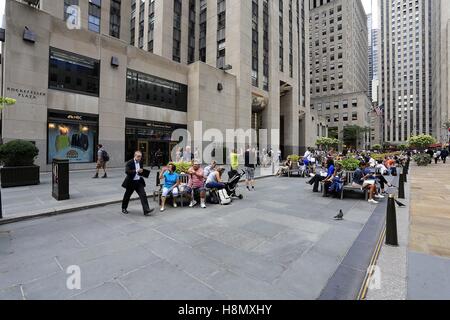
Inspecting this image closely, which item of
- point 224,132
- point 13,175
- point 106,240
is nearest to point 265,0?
point 224,132

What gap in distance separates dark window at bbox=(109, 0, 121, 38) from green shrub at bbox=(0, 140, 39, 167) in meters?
25.5

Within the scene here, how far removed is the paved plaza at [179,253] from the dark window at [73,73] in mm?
13227

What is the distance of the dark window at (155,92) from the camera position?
1938 centimetres

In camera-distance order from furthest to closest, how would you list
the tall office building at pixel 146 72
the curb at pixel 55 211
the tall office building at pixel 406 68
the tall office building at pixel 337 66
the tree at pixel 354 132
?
the tall office building at pixel 406 68
the tall office building at pixel 337 66
the tree at pixel 354 132
the tall office building at pixel 146 72
the curb at pixel 55 211

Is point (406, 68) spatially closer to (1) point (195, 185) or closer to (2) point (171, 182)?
(1) point (195, 185)

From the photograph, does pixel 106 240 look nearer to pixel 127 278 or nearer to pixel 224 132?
pixel 127 278

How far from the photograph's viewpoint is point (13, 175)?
9.87 metres

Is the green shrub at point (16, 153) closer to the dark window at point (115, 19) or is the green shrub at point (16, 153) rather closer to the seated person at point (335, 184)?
the seated person at point (335, 184)

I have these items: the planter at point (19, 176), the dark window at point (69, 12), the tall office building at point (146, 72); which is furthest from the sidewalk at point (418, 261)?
the dark window at point (69, 12)

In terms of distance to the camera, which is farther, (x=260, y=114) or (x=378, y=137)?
(x=378, y=137)

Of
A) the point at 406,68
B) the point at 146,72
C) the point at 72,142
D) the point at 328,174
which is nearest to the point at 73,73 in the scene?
the point at 72,142

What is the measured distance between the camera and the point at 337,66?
240 ft

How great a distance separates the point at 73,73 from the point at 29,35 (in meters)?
2.90
